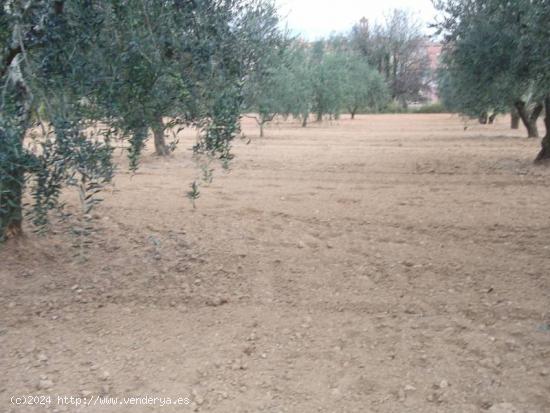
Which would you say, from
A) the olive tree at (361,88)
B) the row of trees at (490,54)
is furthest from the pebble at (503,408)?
the olive tree at (361,88)

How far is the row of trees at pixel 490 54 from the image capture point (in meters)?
8.63

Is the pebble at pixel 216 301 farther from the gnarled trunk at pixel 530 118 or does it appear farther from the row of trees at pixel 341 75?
the gnarled trunk at pixel 530 118

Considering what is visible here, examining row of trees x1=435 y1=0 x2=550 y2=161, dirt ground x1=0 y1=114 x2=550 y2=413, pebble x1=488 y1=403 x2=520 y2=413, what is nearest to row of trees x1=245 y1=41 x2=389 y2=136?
row of trees x1=435 y1=0 x2=550 y2=161

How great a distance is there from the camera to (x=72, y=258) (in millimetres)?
6402

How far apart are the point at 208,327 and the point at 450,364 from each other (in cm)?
200

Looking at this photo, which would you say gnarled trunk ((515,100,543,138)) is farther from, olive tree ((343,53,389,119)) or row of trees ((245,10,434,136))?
olive tree ((343,53,389,119))

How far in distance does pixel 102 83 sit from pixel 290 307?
2.61 metres

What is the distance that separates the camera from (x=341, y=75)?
124ft

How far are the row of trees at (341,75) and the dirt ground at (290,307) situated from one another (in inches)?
65.9

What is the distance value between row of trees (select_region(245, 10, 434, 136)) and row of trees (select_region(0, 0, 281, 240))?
53 centimetres

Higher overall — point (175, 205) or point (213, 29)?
point (213, 29)

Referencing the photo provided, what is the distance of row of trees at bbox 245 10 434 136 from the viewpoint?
257 inches

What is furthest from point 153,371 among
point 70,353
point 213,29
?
point 213,29

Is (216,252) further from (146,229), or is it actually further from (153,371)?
(153,371)
